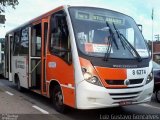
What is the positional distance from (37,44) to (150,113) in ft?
14.3

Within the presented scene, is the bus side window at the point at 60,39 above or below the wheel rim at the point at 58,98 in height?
above

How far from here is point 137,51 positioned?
860 cm

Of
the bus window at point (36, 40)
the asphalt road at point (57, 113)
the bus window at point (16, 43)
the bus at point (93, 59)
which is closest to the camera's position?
the bus at point (93, 59)

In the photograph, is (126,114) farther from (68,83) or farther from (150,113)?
(68,83)

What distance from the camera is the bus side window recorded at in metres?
8.57

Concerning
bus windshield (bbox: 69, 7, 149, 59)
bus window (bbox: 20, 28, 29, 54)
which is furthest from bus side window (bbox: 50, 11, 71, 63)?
bus window (bbox: 20, 28, 29, 54)

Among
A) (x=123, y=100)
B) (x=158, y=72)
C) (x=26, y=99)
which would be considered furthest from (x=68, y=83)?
(x=158, y=72)

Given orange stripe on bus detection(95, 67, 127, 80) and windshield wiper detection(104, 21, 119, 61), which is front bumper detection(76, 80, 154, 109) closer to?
orange stripe on bus detection(95, 67, 127, 80)

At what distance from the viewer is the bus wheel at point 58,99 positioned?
9.08 meters

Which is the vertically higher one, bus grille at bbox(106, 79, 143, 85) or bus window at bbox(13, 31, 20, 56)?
bus window at bbox(13, 31, 20, 56)

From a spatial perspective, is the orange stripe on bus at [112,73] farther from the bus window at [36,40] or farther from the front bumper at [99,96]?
the bus window at [36,40]

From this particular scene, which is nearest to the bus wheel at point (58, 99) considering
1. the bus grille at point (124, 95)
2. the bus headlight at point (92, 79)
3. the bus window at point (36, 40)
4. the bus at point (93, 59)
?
the bus at point (93, 59)

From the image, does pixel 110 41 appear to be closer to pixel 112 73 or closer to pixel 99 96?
pixel 112 73

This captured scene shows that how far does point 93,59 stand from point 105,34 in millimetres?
897
